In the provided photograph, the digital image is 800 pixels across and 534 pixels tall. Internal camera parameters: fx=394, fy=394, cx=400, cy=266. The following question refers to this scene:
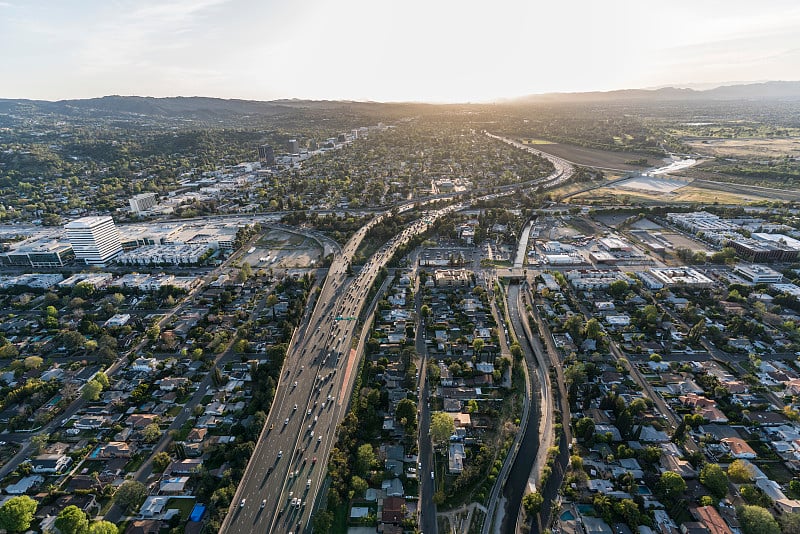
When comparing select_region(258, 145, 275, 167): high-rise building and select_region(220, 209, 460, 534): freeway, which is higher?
select_region(258, 145, 275, 167): high-rise building

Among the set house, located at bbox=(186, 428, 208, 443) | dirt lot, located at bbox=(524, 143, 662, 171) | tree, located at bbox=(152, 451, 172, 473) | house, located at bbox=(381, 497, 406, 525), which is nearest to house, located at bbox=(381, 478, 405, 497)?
house, located at bbox=(381, 497, 406, 525)

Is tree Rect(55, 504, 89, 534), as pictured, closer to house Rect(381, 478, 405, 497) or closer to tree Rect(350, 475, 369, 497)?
tree Rect(350, 475, 369, 497)

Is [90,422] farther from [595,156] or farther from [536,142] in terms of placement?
[536,142]

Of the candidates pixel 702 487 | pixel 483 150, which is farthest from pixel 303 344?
pixel 483 150

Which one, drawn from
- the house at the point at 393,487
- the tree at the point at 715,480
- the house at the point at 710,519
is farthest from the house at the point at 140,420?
the tree at the point at 715,480

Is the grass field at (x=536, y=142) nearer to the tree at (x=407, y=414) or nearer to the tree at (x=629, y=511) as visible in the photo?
the tree at (x=407, y=414)

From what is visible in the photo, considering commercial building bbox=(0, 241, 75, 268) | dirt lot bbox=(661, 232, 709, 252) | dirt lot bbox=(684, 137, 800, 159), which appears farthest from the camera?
dirt lot bbox=(684, 137, 800, 159)
